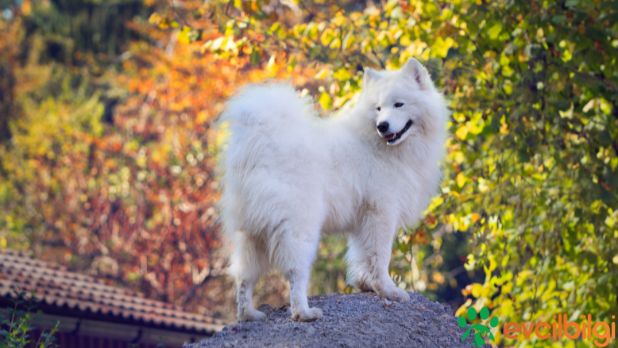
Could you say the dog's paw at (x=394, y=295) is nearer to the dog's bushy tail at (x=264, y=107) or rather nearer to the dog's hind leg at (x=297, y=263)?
the dog's hind leg at (x=297, y=263)

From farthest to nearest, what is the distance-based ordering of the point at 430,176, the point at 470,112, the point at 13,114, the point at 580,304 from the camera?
the point at 13,114, the point at 470,112, the point at 580,304, the point at 430,176

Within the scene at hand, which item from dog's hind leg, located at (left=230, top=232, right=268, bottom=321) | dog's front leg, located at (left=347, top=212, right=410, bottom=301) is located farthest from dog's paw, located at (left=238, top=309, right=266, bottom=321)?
dog's front leg, located at (left=347, top=212, right=410, bottom=301)

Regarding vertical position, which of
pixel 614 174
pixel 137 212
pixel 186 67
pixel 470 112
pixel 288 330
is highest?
pixel 186 67

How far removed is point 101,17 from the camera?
2659cm

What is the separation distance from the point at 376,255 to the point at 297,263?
2.61ft

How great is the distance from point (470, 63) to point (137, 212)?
410 inches

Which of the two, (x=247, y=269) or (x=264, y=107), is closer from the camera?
(x=264, y=107)

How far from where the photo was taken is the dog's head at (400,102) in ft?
20.1

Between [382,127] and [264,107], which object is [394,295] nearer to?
[382,127]

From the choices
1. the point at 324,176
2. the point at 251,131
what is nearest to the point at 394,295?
the point at 324,176

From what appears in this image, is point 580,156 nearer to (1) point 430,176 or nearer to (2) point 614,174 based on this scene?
(2) point 614,174

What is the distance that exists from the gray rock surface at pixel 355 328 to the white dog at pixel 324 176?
119 mm

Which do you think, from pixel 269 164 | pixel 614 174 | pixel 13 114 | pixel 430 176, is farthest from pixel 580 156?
pixel 13 114

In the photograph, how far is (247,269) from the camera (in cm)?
588
